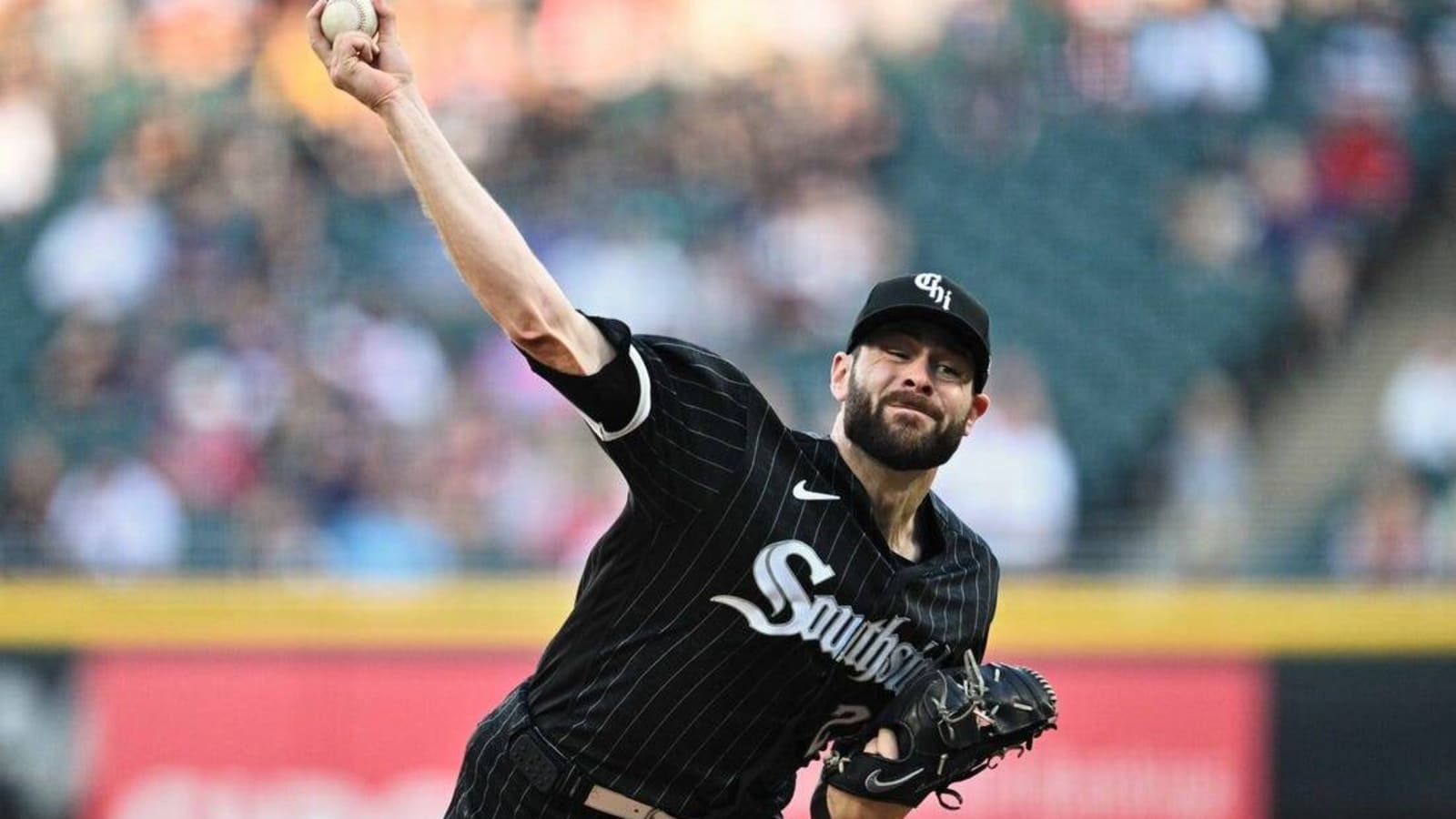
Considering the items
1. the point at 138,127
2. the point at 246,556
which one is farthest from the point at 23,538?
the point at 138,127

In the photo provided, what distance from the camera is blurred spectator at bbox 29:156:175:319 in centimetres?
1123

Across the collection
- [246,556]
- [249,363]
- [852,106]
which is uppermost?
[852,106]

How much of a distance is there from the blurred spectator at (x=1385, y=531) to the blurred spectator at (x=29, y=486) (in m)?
6.03

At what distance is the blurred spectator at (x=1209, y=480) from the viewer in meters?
9.45

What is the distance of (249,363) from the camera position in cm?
1069

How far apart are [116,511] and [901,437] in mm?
7118

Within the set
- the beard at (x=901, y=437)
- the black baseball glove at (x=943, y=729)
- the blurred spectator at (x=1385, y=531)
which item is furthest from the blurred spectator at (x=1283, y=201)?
the beard at (x=901, y=437)

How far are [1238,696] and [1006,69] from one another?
15.8 ft

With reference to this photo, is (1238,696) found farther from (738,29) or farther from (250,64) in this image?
(250,64)

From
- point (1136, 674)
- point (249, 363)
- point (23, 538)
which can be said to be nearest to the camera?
point (1136, 674)

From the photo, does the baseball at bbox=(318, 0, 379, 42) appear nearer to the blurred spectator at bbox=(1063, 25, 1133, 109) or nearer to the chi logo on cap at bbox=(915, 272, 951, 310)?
the chi logo on cap at bbox=(915, 272, 951, 310)

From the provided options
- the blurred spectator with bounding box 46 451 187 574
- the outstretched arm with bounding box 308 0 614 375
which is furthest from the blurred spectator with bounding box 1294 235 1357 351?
the outstretched arm with bounding box 308 0 614 375

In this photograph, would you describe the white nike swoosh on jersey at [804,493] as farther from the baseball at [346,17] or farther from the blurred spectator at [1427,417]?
the blurred spectator at [1427,417]

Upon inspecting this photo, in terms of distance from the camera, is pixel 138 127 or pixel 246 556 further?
pixel 138 127
